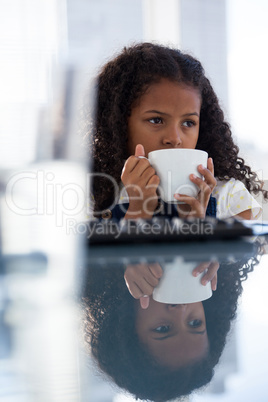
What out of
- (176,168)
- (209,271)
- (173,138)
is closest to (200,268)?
(209,271)

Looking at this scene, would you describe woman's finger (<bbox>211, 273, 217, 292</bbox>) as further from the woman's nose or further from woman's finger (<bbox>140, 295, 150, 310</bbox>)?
the woman's nose

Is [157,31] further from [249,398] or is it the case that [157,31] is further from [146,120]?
[249,398]

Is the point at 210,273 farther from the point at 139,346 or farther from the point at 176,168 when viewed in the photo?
the point at 176,168

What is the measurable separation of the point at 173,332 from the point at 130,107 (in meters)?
1.01

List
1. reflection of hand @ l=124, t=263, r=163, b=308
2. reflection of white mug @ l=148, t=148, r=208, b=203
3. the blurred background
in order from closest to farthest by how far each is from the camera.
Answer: reflection of hand @ l=124, t=263, r=163, b=308 < reflection of white mug @ l=148, t=148, r=208, b=203 < the blurred background

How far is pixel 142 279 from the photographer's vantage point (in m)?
0.25

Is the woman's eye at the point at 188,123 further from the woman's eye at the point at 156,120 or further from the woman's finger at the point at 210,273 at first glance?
the woman's finger at the point at 210,273

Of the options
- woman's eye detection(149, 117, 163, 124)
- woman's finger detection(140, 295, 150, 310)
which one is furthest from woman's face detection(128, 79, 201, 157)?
woman's finger detection(140, 295, 150, 310)

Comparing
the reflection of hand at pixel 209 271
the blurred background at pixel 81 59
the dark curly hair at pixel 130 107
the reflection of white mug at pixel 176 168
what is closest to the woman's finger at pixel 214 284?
the reflection of hand at pixel 209 271

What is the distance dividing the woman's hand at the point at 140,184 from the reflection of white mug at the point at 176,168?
23 mm

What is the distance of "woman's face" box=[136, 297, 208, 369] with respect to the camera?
0.38ft

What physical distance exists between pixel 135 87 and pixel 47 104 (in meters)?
2.22

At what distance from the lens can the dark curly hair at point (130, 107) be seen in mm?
1086

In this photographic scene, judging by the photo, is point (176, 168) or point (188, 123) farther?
point (188, 123)
